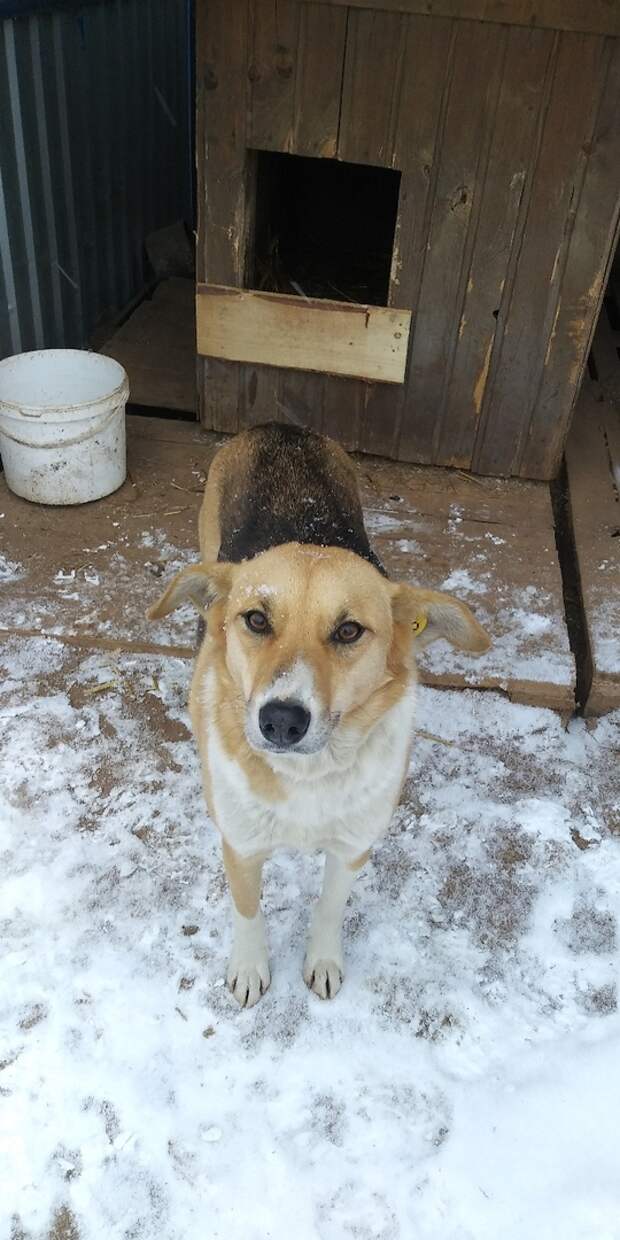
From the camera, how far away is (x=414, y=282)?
4.33 meters

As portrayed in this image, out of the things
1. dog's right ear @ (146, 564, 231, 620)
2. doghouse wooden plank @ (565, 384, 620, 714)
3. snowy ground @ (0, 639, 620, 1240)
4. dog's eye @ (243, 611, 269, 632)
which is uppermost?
dog's eye @ (243, 611, 269, 632)

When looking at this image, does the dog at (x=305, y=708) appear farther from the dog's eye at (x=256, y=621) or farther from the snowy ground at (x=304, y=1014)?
the snowy ground at (x=304, y=1014)

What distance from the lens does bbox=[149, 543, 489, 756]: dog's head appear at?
72.4 inches

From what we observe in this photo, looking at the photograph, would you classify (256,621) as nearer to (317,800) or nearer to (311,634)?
(311,634)

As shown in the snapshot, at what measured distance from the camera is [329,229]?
20.3 feet

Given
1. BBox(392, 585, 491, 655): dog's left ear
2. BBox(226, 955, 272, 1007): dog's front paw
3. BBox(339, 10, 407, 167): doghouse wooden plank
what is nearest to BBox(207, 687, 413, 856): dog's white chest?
BBox(392, 585, 491, 655): dog's left ear

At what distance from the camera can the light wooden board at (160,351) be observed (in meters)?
5.29

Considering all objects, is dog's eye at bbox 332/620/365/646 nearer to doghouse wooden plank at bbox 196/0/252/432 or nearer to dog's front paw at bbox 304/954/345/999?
dog's front paw at bbox 304/954/345/999

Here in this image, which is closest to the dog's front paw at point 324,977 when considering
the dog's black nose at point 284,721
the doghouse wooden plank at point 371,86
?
the dog's black nose at point 284,721

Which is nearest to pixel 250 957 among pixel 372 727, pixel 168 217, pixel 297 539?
pixel 372 727

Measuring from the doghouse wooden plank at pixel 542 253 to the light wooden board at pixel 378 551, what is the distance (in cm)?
27

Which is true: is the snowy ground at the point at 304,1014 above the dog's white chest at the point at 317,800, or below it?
below

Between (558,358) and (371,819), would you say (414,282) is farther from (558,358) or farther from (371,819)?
(371,819)

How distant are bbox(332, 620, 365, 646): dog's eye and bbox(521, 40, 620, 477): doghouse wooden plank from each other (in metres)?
2.94
